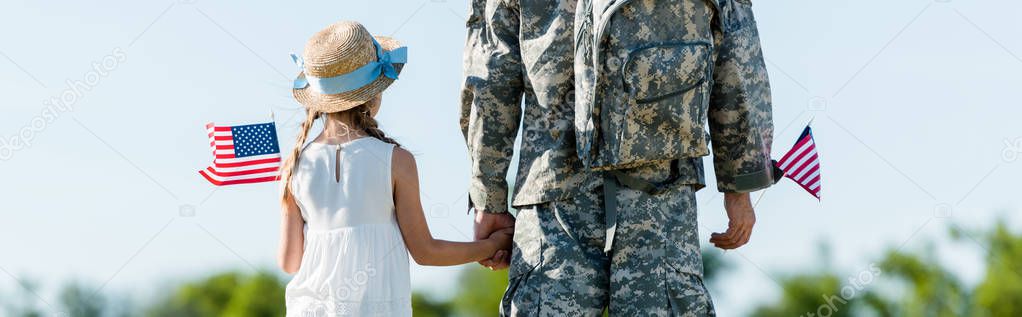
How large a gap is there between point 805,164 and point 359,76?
173 cm

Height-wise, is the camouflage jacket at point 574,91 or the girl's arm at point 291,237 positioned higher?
the camouflage jacket at point 574,91

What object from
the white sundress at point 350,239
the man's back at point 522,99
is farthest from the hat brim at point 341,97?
the man's back at point 522,99

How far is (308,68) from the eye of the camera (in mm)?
4895

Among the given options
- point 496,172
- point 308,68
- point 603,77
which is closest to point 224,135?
point 308,68

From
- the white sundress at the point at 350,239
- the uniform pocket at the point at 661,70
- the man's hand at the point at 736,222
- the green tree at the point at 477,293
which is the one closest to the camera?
the uniform pocket at the point at 661,70

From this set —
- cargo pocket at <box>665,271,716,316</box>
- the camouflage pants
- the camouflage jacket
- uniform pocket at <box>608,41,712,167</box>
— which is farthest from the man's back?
cargo pocket at <box>665,271,716,316</box>

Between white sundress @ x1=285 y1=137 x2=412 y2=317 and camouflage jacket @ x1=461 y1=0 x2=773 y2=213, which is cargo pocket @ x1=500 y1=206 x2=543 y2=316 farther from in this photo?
white sundress @ x1=285 y1=137 x2=412 y2=317

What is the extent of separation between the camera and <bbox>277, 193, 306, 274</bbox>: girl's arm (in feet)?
15.6

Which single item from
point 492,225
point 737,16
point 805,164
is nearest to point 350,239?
point 492,225

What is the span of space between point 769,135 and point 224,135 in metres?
2.35

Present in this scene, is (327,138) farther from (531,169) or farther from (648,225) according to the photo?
(648,225)

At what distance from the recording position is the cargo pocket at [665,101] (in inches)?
161

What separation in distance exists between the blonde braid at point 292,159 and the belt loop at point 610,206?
122 cm

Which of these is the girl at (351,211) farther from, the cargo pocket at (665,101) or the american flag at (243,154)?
the cargo pocket at (665,101)
